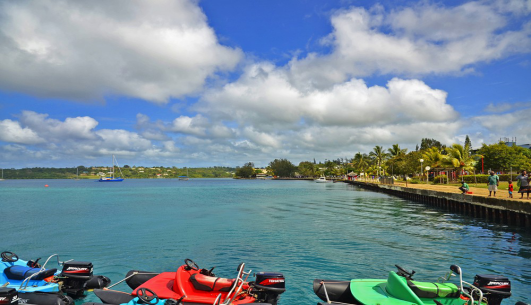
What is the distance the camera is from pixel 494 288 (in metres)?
8.14

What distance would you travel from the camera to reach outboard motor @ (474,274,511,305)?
26.5ft

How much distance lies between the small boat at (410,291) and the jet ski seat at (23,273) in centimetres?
742

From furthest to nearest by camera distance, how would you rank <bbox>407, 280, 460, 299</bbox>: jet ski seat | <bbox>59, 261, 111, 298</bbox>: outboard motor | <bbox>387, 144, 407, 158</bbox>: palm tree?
<bbox>387, 144, 407, 158</bbox>: palm tree, <bbox>59, 261, 111, 298</bbox>: outboard motor, <bbox>407, 280, 460, 299</bbox>: jet ski seat

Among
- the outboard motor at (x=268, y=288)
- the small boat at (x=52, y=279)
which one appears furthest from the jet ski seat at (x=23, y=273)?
the outboard motor at (x=268, y=288)

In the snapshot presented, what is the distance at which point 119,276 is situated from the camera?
14.1 m

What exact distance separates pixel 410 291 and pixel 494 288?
96.6 inches

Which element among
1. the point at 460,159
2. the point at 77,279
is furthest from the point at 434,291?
the point at 460,159

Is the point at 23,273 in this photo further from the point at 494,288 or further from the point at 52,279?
the point at 494,288

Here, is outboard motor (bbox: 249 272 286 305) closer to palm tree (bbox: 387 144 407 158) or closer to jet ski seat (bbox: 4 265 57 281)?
jet ski seat (bbox: 4 265 57 281)

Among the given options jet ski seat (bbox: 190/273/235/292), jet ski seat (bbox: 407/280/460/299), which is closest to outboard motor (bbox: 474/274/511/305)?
jet ski seat (bbox: 407/280/460/299)

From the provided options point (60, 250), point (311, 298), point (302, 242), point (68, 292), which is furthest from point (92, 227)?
point (311, 298)

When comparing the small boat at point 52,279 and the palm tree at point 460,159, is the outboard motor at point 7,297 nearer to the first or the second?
the small boat at point 52,279

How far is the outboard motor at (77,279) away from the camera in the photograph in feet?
31.2

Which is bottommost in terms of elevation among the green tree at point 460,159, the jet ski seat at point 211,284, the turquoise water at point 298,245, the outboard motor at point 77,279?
the turquoise water at point 298,245
